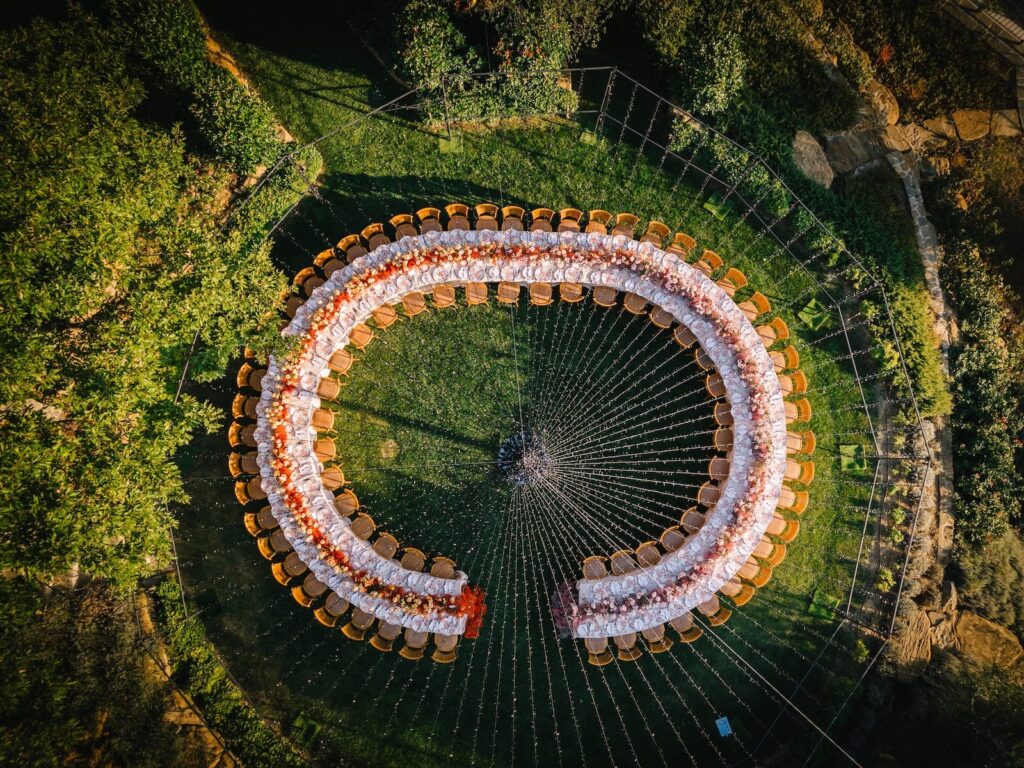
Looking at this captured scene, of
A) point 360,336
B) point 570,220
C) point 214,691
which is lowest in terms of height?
point 214,691

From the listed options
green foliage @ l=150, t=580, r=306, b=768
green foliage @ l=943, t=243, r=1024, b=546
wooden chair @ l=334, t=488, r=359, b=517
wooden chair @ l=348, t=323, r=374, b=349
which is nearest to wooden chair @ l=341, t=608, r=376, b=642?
wooden chair @ l=334, t=488, r=359, b=517

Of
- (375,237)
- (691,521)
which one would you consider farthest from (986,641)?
(375,237)

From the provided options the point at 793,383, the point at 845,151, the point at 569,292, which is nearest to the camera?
the point at 569,292

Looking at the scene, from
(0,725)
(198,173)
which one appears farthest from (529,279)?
(0,725)

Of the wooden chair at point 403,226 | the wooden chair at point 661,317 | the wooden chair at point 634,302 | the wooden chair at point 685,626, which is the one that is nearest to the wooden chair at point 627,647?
the wooden chair at point 685,626

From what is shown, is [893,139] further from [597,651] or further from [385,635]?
[385,635]

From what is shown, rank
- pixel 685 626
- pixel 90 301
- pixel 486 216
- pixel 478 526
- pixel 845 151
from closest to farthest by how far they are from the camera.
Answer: pixel 90 301 < pixel 685 626 < pixel 486 216 < pixel 478 526 < pixel 845 151

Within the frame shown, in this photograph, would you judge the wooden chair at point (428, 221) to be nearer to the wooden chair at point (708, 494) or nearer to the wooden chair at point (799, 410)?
the wooden chair at point (708, 494)
